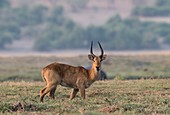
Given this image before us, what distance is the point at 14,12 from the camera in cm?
7038

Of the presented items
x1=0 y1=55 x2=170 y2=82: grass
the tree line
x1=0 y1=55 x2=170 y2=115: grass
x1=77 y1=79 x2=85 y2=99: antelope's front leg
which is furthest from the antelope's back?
the tree line

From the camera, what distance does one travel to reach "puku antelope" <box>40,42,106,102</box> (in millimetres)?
14922

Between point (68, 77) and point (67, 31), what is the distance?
168 ft

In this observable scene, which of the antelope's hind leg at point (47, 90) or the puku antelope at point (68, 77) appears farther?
the puku antelope at point (68, 77)

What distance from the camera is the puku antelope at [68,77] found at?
1492 cm

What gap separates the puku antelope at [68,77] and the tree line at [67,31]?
144ft

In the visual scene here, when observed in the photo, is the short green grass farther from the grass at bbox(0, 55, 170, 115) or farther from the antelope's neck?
the antelope's neck

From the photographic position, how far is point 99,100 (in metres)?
14.7

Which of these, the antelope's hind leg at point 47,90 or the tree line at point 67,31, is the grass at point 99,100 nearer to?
the antelope's hind leg at point 47,90

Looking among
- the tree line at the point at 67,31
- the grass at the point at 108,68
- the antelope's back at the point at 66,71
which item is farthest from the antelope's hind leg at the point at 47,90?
the tree line at the point at 67,31

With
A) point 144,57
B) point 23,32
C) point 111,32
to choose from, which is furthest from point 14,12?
point 144,57

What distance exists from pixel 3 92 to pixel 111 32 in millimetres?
49353

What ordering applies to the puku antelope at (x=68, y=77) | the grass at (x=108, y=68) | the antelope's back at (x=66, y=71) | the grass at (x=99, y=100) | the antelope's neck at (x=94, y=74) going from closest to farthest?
the grass at (x=99, y=100)
the puku antelope at (x=68, y=77)
the antelope's back at (x=66, y=71)
the antelope's neck at (x=94, y=74)
the grass at (x=108, y=68)

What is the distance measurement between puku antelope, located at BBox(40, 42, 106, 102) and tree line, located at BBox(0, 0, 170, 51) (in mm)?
43809
